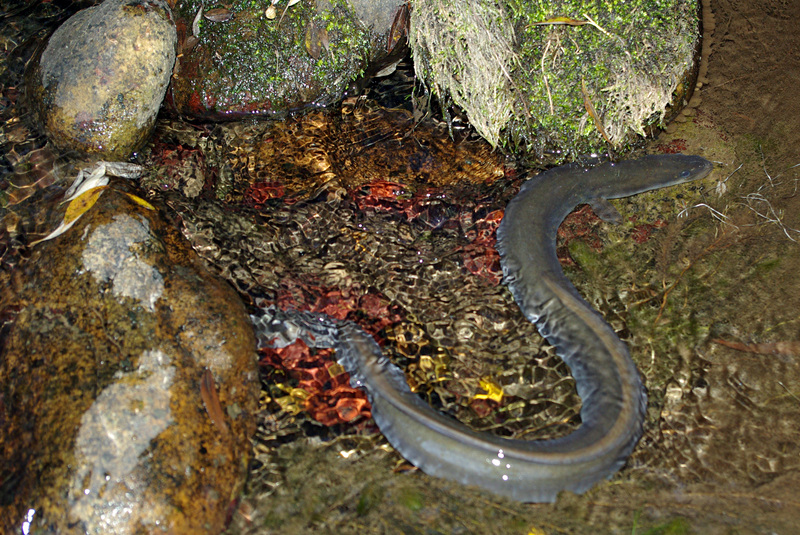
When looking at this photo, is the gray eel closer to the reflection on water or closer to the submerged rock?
the reflection on water

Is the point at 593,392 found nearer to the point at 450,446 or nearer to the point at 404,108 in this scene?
the point at 450,446

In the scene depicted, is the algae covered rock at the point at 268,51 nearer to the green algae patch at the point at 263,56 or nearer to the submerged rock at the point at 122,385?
the green algae patch at the point at 263,56

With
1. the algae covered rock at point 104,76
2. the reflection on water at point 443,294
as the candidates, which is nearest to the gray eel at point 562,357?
the reflection on water at point 443,294

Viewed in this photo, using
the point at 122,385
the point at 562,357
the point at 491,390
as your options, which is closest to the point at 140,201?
the point at 122,385

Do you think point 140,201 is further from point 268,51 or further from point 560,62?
point 560,62

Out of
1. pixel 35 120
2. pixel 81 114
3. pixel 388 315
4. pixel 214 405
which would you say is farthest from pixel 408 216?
pixel 35 120

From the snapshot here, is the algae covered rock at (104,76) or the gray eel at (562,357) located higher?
the algae covered rock at (104,76)

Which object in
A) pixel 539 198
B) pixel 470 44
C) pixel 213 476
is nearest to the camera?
pixel 213 476
